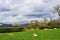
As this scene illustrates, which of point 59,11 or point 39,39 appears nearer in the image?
point 39,39

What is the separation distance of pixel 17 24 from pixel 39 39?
72.1ft

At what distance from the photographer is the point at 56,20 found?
3444 centimetres

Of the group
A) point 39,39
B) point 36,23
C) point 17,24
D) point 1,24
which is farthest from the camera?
point 17,24

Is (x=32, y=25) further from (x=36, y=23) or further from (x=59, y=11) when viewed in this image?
(x=59, y=11)

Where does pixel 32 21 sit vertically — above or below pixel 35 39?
below

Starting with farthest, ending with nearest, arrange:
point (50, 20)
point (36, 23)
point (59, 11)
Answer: point (59, 11), point (50, 20), point (36, 23)

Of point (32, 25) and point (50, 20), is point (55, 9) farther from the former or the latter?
point (32, 25)

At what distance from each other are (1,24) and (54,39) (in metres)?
18.5

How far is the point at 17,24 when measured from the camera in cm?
3111

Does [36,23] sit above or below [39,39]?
below

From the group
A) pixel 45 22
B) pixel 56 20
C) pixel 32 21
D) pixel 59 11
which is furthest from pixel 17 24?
pixel 59 11

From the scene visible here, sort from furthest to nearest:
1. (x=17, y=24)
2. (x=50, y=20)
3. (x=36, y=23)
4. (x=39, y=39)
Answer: (x=50, y=20) < (x=17, y=24) < (x=36, y=23) < (x=39, y=39)

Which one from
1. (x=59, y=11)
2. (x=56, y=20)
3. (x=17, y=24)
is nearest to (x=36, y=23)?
(x=17, y=24)

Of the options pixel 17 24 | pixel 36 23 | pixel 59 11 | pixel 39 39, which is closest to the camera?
pixel 39 39
